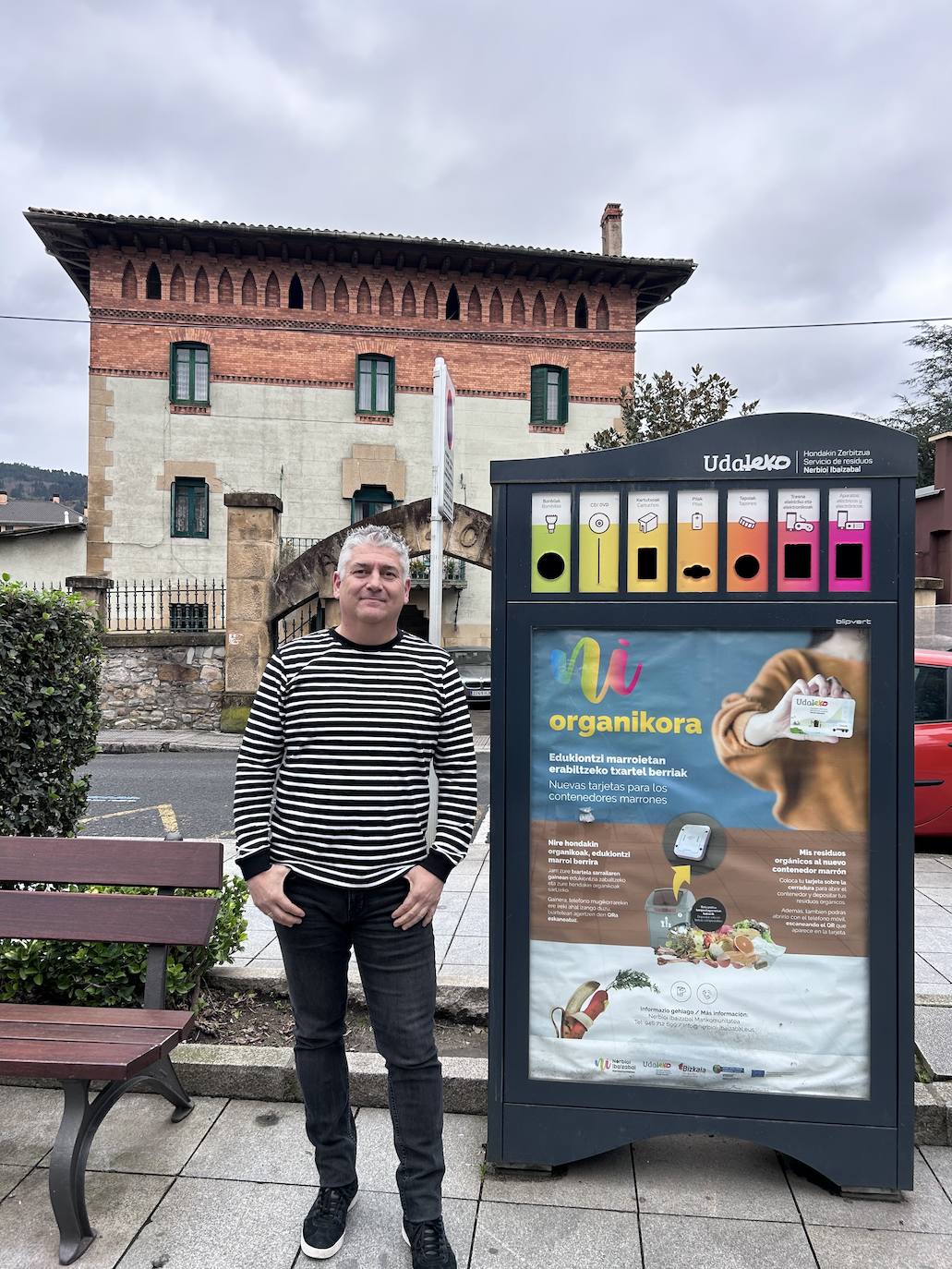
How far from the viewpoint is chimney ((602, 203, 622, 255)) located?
25.3 meters

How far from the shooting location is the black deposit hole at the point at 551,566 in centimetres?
280

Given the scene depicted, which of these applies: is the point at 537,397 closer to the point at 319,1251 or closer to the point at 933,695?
the point at 933,695

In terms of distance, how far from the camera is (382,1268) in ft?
7.80

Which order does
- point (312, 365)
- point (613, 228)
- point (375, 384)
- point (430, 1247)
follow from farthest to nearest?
point (613, 228) → point (375, 384) → point (312, 365) → point (430, 1247)

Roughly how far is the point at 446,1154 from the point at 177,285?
77.4 ft

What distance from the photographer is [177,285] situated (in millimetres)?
22438

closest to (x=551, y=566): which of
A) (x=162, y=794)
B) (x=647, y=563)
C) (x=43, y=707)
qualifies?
(x=647, y=563)

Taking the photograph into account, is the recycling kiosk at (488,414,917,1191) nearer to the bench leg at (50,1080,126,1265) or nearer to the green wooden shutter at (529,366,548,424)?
the bench leg at (50,1080,126,1265)

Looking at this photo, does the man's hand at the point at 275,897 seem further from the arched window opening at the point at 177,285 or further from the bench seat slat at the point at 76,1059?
the arched window opening at the point at 177,285

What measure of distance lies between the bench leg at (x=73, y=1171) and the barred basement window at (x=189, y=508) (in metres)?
21.0

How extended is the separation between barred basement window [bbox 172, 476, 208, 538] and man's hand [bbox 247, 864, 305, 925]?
836 inches

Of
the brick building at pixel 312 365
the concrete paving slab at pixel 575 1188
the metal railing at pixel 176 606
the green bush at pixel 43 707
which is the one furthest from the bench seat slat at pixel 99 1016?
the brick building at pixel 312 365

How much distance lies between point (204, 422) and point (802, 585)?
22.1m

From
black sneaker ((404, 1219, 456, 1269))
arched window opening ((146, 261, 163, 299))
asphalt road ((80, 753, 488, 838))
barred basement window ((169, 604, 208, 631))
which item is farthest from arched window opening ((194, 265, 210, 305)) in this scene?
black sneaker ((404, 1219, 456, 1269))
